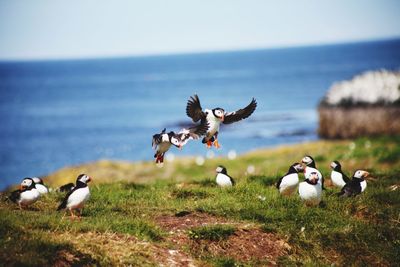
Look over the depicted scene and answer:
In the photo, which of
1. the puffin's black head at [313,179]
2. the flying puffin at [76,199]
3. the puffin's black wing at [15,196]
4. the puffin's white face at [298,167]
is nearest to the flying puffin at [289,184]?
the puffin's white face at [298,167]

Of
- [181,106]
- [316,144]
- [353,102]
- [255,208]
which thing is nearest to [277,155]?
[316,144]

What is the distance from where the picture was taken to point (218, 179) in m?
13.0

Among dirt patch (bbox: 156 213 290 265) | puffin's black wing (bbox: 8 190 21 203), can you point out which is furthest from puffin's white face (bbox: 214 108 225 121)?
puffin's black wing (bbox: 8 190 21 203)

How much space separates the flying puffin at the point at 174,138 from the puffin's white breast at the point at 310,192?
2156 mm

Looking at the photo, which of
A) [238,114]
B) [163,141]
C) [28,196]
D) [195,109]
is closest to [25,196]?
[28,196]

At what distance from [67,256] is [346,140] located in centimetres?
2099

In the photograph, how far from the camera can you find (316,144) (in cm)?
2744

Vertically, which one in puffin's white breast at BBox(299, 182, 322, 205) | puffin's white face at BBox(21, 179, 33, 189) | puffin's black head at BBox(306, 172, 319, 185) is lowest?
puffin's white breast at BBox(299, 182, 322, 205)

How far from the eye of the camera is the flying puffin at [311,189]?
35.2 feet

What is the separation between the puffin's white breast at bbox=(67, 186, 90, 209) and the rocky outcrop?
1895 centimetres

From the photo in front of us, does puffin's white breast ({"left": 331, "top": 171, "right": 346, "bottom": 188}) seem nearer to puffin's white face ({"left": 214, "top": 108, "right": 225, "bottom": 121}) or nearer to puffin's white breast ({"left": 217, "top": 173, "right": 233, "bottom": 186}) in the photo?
puffin's white breast ({"left": 217, "top": 173, "right": 233, "bottom": 186})

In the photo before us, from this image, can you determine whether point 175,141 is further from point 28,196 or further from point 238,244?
point 28,196

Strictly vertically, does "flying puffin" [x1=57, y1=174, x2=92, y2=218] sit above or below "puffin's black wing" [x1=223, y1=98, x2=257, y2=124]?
below

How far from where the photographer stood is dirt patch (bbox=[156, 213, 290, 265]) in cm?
927
